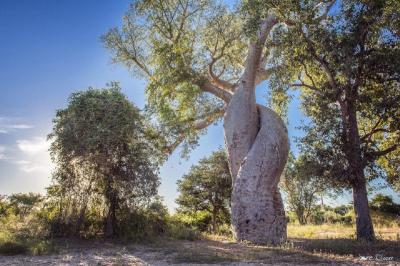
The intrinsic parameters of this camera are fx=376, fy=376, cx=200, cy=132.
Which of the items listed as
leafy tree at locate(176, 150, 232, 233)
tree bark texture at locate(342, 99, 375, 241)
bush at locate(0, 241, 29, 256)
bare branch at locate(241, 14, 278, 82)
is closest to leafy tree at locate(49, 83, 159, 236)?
bush at locate(0, 241, 29, 256)

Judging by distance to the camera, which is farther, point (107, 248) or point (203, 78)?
point (203, 78)

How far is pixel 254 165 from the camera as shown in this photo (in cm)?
1139

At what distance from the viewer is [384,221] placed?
844 inches

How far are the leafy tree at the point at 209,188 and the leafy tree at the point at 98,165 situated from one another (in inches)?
449

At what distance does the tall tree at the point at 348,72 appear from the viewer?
11.8 meters

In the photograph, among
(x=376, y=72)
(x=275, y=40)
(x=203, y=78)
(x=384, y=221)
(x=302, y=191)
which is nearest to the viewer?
(x=376, y=72)

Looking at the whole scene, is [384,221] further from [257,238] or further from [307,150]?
[257,238]

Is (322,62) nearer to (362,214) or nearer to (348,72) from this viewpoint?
(348,72)

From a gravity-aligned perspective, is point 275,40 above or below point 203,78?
above

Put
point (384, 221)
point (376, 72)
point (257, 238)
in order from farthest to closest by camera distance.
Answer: point (384, 221) < point (376, 72) < point (257, 238)

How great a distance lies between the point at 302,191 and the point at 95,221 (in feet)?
71.9

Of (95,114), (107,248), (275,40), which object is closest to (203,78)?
(275,40)

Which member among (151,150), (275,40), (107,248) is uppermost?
(275,40)

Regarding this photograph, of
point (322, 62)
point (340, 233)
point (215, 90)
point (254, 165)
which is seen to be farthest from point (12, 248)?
point (340, 233)
